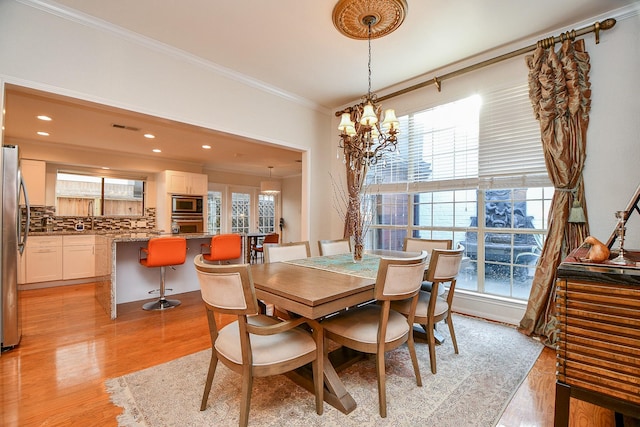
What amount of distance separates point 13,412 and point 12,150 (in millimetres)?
2062

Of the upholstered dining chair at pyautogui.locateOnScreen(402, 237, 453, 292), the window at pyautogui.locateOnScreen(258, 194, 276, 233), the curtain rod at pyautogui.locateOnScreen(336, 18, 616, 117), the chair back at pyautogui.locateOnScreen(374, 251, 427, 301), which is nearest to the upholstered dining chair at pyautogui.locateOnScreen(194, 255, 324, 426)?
the chair back at pyautogui.locateOnScreen(374, 251, 427, 301)

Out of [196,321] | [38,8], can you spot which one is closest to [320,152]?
[196,321]

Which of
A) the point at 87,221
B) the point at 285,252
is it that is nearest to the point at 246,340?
the point at 285,252

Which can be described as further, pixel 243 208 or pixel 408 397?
pixel 243 208

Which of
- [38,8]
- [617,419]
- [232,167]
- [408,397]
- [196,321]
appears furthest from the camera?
[232,167]

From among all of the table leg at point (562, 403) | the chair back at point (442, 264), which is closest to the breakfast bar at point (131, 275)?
the chair back at point (442, 264)

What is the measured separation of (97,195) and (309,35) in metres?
5.68

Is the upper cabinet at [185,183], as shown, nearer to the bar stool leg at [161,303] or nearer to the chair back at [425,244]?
the bar stool leg at [161,303]

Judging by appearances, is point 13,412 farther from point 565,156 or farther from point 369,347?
point 565,156

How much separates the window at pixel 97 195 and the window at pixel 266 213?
10.9 feet

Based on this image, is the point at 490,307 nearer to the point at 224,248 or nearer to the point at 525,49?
the point at 525,49

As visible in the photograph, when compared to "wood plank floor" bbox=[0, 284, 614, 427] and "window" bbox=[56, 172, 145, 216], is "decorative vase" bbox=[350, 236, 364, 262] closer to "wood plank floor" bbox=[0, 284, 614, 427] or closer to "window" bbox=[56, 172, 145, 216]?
"wood plank floor" bbox=[0, 284, 614, 427]

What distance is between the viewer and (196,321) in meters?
3.18

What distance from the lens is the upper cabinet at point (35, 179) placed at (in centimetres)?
479
